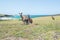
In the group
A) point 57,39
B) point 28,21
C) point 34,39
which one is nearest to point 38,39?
point 34,39

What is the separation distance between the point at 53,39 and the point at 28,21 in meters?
14.0

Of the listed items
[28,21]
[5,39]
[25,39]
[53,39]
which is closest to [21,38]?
[25,39]

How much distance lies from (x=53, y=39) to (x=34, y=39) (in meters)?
1.25

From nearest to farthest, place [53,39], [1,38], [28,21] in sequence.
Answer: [53,39], [1,38], [28,21]

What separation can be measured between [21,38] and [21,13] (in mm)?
14390

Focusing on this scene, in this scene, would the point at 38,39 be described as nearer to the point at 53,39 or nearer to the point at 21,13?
the point at 53,39

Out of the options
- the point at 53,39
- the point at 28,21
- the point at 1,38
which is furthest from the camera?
the point at 28,21

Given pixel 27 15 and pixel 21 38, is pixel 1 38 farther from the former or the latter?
pixel 27 15

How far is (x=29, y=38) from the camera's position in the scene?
13297 mm

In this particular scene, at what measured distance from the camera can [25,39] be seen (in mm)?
13070

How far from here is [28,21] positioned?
2619 centimetres

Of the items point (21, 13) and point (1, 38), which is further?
point (21, 13)

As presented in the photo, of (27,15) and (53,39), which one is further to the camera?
(27,15)

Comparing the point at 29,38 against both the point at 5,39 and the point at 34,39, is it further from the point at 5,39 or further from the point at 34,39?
the point at 5,39
